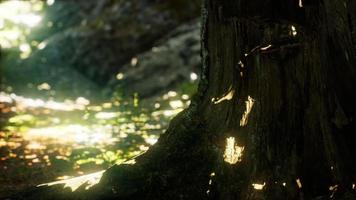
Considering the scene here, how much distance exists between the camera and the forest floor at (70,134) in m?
5.94

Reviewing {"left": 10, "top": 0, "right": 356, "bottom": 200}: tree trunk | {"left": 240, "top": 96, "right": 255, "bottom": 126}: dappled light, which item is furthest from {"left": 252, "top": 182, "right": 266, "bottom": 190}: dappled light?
{"left": 240, "top": 96, "right": 255, "bottom": 126}: dappled light

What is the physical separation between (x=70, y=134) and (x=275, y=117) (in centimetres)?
504

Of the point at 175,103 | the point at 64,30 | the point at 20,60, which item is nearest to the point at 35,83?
the point at 20,60

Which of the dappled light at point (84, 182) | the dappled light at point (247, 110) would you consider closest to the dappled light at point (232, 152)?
the dappled light at point (247, 110)

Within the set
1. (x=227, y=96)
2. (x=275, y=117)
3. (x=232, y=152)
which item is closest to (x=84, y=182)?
(x=232, y=152)

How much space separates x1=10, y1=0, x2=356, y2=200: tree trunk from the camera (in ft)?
11.6

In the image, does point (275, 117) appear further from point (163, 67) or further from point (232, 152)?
point (163, 67)

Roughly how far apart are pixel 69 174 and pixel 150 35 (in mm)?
8144

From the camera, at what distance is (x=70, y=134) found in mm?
7867

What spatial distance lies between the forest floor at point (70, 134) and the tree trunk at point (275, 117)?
24.3 inches

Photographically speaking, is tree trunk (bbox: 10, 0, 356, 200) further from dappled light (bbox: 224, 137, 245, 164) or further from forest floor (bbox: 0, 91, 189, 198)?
forest floor (bbox: 0, 91, 189, 198)

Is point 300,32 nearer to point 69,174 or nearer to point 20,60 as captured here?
point 69,174

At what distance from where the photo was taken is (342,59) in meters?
3.75

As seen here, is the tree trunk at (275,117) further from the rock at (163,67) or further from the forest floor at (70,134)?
the rock at (163,67)
